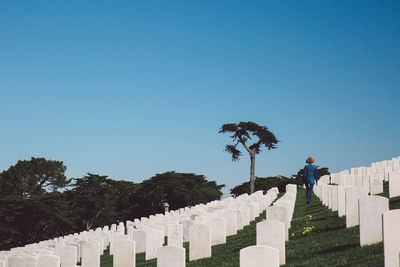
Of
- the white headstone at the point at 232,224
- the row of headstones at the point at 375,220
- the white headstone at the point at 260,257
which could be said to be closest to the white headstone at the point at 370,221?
the row of headstones at the point at 375,220

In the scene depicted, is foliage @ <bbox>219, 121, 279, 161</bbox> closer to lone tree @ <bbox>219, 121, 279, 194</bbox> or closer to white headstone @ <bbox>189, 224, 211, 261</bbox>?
lone tree @ <bbox>219, 121, 279, 194</bbox>

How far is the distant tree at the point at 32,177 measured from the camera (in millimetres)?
59781

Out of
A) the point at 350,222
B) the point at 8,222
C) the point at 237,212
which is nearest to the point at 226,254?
the point at 350,222

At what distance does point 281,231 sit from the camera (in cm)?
762

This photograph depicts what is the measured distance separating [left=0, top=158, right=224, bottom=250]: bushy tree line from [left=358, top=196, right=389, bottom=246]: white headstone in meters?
41.7

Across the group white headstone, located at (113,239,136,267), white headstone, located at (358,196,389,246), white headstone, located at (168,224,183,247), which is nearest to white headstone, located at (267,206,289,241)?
white headstone, located at (358,196,389,246)

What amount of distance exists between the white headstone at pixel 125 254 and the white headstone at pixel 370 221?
520cm

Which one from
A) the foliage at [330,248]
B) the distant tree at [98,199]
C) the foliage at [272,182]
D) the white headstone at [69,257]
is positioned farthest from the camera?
the foliage at [272,182]

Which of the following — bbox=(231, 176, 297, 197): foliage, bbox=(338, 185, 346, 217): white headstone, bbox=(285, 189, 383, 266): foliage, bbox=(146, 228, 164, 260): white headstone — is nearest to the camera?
bbox=(285, 189, 383, 266): foliage

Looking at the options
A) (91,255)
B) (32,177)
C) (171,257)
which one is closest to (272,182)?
(32,177)

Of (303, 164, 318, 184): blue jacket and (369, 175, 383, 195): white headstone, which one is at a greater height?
(303, 164, 318, 184): blue jacket

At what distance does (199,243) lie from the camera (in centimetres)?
1052

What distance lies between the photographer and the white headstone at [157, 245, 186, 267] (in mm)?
7363

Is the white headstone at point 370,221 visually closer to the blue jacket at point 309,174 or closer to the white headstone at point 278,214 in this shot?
the white headstone at point 278,214
